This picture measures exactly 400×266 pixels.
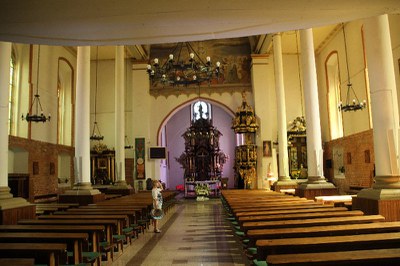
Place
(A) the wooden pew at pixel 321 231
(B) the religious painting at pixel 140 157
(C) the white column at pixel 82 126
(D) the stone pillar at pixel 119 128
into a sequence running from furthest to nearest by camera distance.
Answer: (B) the religious painting at pixel 140 157, (D) the stone pillar at pixel 119 128, (C) the white column at pixel 82 126, (A) the wooden pew at pixel 321 231

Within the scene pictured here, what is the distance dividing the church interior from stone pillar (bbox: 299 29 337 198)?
4 cm

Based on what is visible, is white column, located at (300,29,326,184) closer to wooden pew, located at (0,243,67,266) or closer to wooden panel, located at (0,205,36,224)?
wooden panel, located at (0,205,36,224)

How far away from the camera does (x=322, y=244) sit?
3.28 meters

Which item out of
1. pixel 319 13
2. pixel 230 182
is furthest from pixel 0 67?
pixel 230 182

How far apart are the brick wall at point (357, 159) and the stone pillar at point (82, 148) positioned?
33.1 feet

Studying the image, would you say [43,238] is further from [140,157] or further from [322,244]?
[140,157]

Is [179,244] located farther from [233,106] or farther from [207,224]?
[233,106]

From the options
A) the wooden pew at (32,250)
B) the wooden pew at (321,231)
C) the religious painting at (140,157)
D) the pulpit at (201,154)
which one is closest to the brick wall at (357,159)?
the pulpit at (201,154)

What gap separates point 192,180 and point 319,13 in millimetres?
18820

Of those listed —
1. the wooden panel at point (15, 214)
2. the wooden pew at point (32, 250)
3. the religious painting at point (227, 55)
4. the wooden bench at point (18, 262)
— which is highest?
the religious painting at point (227, 55)

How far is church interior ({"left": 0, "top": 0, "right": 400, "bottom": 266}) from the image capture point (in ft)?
9.91

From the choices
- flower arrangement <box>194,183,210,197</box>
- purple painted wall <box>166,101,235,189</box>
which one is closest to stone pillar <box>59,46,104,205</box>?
flower arrangement <box>194,183,210,197</box>

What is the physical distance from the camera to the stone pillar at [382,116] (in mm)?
5816

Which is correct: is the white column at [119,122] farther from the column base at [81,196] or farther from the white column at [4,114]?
the white column at [4,114]
